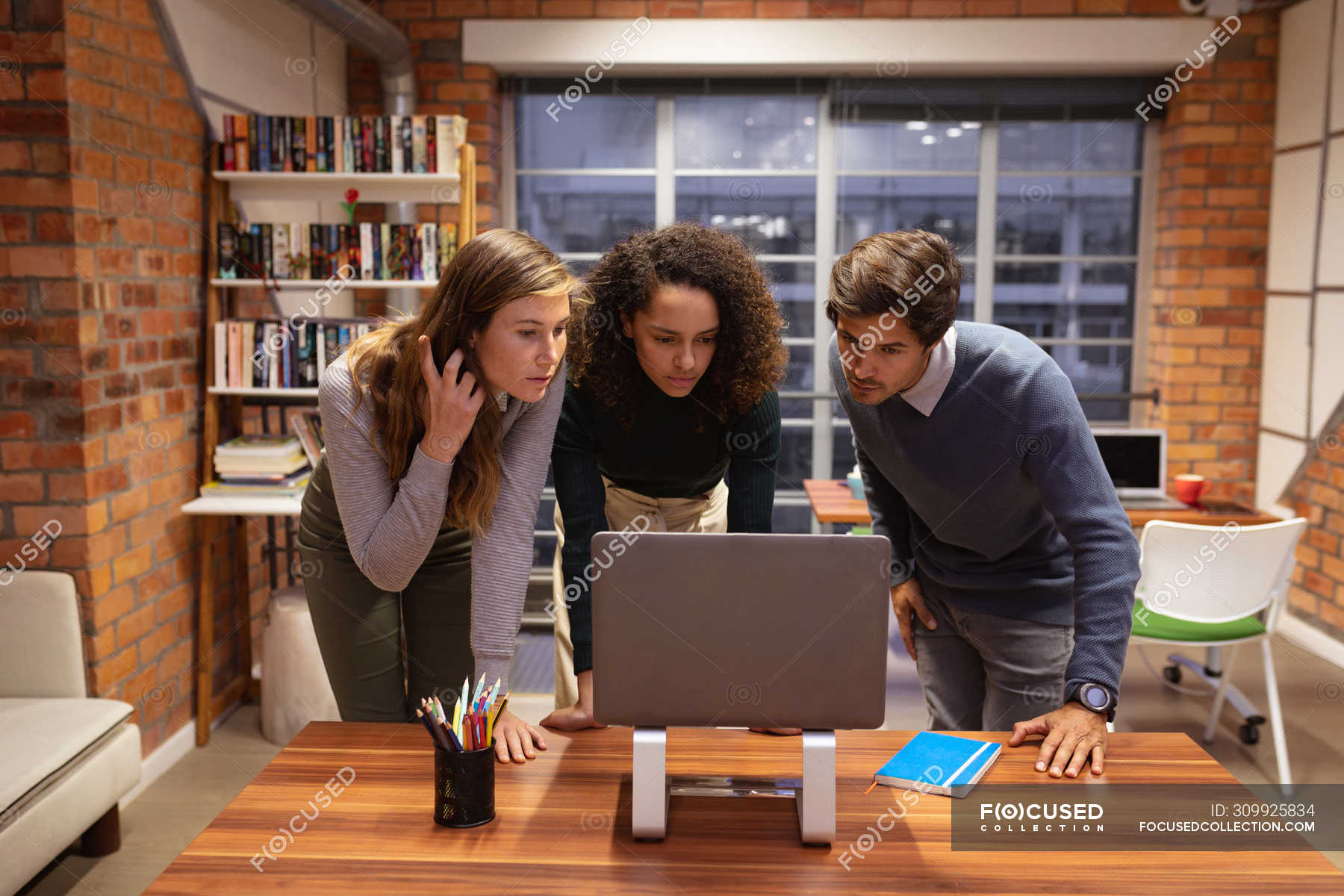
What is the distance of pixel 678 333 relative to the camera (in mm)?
1647

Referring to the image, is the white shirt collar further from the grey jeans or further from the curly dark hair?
the grey jeans

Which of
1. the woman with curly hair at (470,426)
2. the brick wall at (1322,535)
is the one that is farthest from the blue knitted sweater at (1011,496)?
the brick wall at (1322,535)

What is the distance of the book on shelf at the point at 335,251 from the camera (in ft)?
10.8

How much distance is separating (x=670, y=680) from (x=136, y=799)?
89.0 inches

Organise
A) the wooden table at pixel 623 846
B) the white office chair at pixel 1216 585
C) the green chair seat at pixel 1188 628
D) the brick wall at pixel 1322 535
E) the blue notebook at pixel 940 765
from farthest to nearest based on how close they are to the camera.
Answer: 1. the brick wall at pixel 1322 535
2. the green chair seat at pixel 1188 628
3. the white office chair at pixel 1216 585
4. the blue notebook at pixel 940 765
5. the wooden table at pixel 623 846

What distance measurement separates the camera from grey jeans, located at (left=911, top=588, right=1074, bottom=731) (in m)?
1.83

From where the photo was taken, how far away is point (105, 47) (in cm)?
273

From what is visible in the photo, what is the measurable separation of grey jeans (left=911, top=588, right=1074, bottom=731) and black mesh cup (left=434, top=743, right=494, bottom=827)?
3.21 ft

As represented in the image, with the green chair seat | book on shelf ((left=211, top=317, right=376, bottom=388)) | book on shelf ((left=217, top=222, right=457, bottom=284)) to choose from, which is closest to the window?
book on shelf ((left=217, top=222, right=457, bottom=284))

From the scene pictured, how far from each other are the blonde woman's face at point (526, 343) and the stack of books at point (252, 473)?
1888 millimetres

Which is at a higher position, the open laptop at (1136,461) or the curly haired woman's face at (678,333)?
the curly haired woman's face at (678,333)

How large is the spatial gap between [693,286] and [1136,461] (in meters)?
2.74

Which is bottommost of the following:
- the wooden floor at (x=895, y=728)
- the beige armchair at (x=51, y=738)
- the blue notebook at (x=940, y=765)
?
the wooden floor at (x=895, y=728)

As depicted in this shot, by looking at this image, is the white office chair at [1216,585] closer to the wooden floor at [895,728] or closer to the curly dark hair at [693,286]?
the wooden floor at [895,728]
